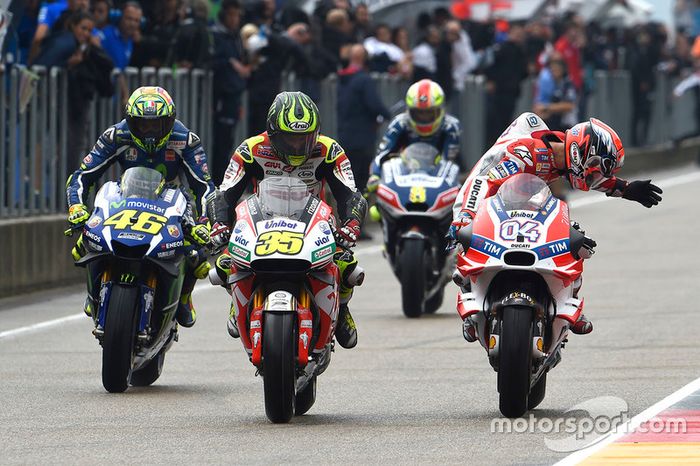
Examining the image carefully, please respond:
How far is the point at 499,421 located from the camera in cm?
992

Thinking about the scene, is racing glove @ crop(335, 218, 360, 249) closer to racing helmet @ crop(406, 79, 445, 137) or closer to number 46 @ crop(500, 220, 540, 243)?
number 46 @ crop(500, 220, 540, 243)

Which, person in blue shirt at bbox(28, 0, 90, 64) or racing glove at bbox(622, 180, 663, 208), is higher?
racing glove at bbox(622, 180, 663, 208)

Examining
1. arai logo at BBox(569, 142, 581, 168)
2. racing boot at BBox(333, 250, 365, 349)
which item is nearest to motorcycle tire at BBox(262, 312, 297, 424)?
racing boot at BBox(333, 250, 365, 349)

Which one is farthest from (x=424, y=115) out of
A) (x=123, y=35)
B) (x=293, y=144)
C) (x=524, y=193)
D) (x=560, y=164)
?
(x=524, y=193)

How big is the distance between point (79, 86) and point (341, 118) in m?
5.43

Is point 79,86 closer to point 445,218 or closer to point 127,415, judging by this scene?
point 445,218

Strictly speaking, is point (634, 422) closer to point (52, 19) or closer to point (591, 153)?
point (591, 153)

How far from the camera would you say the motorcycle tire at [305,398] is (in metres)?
10.3

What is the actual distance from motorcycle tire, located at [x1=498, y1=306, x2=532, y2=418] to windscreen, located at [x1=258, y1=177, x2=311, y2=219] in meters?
1.23

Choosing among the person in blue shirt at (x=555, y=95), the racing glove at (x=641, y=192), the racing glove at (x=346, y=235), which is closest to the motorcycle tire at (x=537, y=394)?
the racing glove at (x=641, y=192)

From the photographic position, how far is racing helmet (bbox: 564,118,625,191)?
1020 centimetres

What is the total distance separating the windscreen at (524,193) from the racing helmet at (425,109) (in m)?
6.13

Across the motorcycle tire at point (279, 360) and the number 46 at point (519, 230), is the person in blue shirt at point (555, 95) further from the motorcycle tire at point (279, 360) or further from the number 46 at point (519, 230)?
the motorcycle tire at point (279, 360)

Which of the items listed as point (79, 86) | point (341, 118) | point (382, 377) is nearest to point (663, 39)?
point (341, 118)
